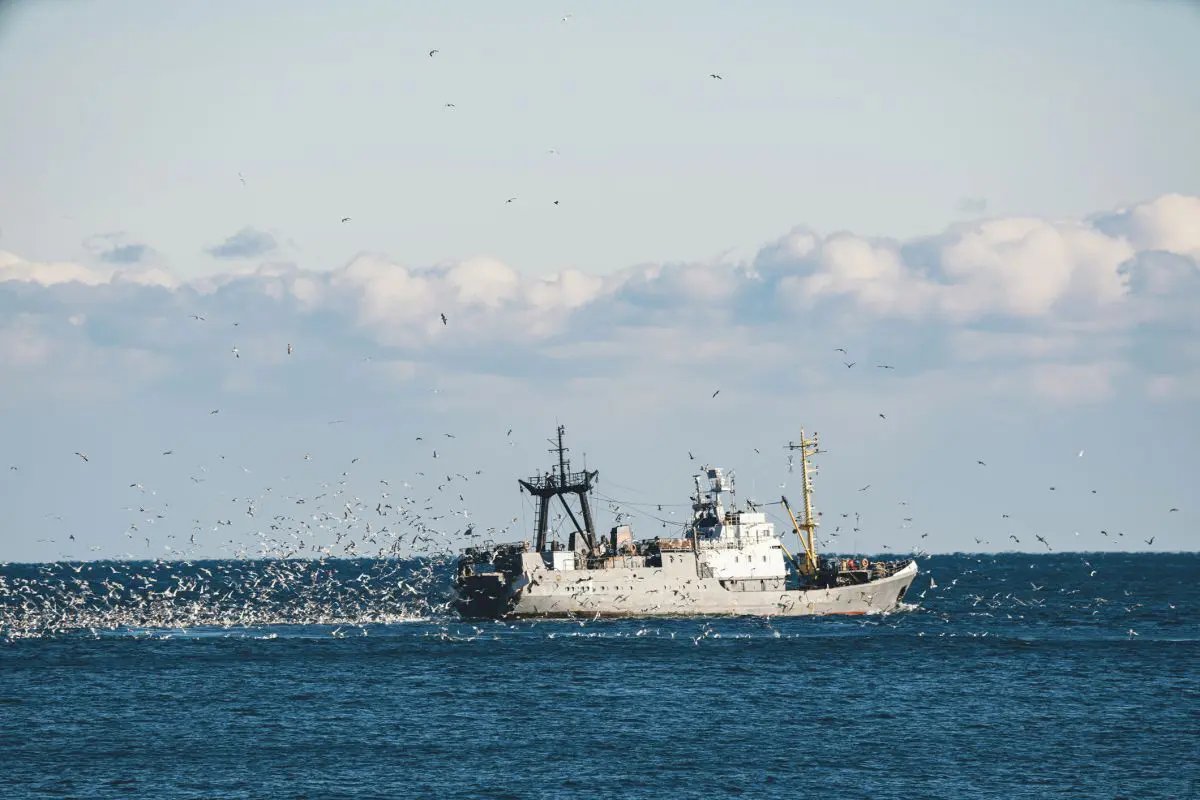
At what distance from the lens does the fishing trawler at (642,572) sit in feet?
270

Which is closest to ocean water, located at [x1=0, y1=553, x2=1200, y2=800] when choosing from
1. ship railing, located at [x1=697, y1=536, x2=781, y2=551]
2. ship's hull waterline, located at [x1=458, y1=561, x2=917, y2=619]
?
ship's hull waterline, located at [x1=458, y1=561, x2=917, y2=619]

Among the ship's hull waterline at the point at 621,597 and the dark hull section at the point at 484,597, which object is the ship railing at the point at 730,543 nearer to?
the ship's hull waterline at the point at 621,597

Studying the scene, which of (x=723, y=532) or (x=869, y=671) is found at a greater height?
(x=723, y=532)

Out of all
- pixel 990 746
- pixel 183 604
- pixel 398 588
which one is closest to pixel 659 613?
pixel 990 746

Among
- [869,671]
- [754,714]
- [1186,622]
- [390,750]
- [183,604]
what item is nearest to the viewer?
[390,750]

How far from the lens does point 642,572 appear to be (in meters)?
82.4

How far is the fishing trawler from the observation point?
82438 mm

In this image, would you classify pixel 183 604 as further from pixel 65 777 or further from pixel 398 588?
pixel 65 777

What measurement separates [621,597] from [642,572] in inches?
76.3

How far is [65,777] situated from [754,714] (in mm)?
24921

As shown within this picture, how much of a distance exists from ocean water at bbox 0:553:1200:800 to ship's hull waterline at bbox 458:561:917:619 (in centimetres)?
105

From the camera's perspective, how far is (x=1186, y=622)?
96125mm

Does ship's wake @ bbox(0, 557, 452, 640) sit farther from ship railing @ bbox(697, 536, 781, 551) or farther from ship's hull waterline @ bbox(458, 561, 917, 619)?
ship railing @ bbox(697, 536, 781, 551)

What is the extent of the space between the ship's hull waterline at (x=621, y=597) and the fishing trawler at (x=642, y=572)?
0.06 meters
